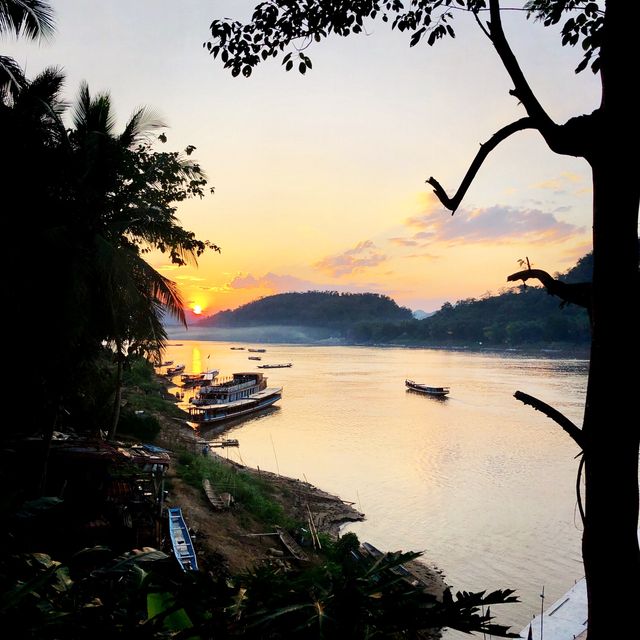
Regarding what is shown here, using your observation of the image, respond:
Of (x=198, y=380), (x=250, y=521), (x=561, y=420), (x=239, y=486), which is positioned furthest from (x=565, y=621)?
(x=198, y=380)

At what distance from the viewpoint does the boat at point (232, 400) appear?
37781 millimetres

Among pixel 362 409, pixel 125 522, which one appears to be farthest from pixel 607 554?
pixel 362 409

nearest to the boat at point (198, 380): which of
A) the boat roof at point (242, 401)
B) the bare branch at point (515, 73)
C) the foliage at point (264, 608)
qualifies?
the boat roof at point (242, 401)

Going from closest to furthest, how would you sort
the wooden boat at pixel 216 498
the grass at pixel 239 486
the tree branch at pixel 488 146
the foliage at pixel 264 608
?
the foliage at pixel 264 608
the tree branch at pixel 488 146
the wooden boat at pixel 216 498
the grass at pixel 239 486

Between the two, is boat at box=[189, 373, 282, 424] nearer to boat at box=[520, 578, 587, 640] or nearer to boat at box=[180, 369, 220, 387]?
boat at box=[180, 369, 220, 387]

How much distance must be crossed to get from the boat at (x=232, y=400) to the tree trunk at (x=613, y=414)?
35768 mm

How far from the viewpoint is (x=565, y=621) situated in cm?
1062

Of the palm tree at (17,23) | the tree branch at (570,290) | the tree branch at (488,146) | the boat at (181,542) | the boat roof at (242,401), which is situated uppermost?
the palm tree at (17,23)

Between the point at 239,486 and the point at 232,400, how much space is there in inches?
1036

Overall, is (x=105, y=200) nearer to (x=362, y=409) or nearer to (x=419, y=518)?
(x=419, y=518)

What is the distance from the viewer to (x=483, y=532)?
745 inches

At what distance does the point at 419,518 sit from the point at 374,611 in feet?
63.7

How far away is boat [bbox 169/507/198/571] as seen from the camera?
9.72m

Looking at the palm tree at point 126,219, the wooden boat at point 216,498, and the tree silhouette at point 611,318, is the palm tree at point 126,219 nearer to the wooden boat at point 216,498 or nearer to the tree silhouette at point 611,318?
the wooden boat at point 216,498
